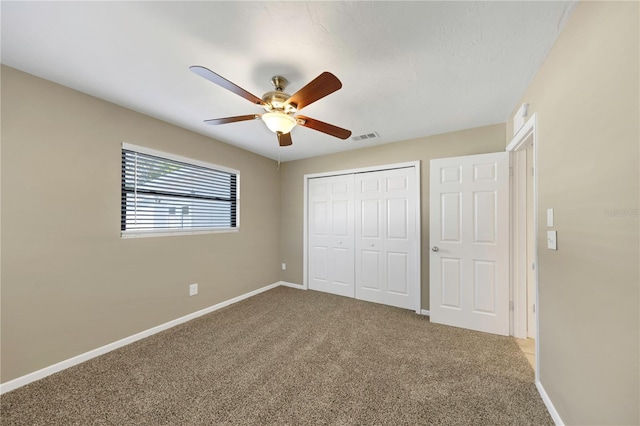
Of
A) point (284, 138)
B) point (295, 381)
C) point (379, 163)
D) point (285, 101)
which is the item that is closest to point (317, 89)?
point (285, 101)

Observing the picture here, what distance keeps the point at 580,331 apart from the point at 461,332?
1.56 meters

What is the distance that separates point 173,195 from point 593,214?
3.52 m

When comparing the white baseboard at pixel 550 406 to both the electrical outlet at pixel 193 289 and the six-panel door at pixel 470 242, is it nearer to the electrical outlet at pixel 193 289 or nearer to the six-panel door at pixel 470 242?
the six-panel door at pixel 470 242

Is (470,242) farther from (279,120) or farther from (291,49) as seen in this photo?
(291,49)

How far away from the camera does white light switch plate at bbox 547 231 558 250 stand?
4.71ft

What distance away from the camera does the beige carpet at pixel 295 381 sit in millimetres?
1496

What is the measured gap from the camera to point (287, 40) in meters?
1.46

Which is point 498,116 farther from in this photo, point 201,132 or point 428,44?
point 201,132

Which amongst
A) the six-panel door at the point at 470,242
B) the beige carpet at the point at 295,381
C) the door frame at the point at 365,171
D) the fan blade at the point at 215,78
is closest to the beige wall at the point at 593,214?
the beige carpet at the point at 295,381

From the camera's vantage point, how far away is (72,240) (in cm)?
201

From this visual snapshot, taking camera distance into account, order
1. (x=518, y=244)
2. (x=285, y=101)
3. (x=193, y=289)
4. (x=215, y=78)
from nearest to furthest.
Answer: (x=215, y=78)
(x=285, y=101)
(x=518, y=244)
(x=193, y=289)

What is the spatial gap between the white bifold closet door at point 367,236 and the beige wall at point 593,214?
1703mm

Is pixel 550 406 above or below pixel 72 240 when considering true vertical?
below

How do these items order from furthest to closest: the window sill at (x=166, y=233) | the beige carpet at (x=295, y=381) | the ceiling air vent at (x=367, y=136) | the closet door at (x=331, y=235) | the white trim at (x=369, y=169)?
the closet door at (x=331, y=235) < the white trim at (x=369, y=169) < the ceiling air vent at (x=367, y=136) < the window sill at (x=166, y=233) < the beige carpet at (x=295, y=381)
